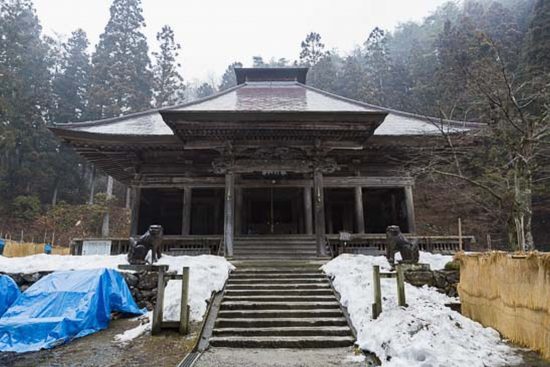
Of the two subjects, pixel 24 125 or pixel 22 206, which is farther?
pixel 24 125

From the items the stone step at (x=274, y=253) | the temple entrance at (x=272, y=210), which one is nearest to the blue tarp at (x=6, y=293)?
the stone step at (x=274, y=253)

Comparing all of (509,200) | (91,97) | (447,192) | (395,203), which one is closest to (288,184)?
(395,203)

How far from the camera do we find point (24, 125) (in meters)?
27.8

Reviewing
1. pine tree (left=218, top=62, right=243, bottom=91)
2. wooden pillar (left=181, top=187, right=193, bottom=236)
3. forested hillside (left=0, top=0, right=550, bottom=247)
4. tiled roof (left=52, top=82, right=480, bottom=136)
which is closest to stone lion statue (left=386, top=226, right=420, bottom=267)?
tiled roof (left=52, top=82, right=480, bottom=136)

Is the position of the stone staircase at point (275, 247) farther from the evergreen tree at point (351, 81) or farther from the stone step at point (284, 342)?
the evergreen tree at point (351, 81)

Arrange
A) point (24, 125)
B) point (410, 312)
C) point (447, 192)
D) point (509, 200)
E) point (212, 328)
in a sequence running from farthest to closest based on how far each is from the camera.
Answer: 1. point (24, 125)
2. point (447, 192)
3. point (509, 200)
4. point (212, 328)
5. point (410, 312)

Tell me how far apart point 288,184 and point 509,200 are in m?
6.78

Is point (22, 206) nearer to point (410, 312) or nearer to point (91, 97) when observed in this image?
point (91, 97)

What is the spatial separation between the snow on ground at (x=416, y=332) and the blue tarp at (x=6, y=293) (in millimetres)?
5917

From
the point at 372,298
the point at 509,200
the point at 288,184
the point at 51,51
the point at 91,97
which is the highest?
the point at 51,51

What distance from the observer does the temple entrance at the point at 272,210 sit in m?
14.6

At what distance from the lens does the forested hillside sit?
2422cm

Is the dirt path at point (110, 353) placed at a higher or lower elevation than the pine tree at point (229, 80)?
lower

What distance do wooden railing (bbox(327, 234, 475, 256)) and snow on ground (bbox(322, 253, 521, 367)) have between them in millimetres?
3590
